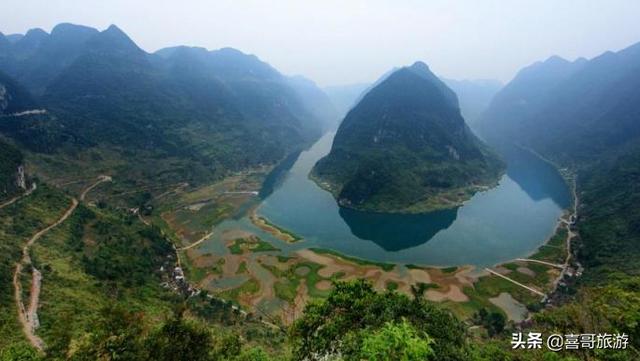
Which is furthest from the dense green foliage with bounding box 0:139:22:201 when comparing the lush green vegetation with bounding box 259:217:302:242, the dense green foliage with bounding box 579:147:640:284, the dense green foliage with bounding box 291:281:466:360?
the dense green foliage with bounding box 579:147:640:284

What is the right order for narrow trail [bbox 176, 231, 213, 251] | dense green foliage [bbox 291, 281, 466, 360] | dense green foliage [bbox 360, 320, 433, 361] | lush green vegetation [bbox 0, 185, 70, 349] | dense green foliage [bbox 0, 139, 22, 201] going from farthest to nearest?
narrow trail [bbox 176, 231, 213, 251], dense green foliage [bbox 0, 139, 22, 201], lush green vegetation [bbox 0, 185, 70, 349], dense green foliage [bbox 291, 281, 466, 360], dense green foliage [bbox 360, 320, 433, 361]

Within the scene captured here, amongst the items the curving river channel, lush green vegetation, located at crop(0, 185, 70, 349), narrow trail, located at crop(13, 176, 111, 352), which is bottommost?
the curving river channel

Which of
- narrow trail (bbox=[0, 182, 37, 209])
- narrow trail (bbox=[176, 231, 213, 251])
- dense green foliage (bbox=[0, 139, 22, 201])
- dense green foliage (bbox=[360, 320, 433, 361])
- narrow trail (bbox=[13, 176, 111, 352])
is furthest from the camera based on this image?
narrow trail (bbox=[176, 231, 213, 251])

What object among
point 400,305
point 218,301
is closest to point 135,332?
point 400,305

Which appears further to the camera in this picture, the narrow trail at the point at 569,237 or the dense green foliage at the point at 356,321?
the narrow trail at the point at 569,237

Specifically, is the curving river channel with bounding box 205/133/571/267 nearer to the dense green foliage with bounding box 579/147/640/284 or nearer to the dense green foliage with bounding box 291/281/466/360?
the dense green foliage with bounding box 579/147/640/284

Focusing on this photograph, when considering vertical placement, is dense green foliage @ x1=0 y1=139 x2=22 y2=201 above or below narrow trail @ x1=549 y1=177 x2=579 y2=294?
above

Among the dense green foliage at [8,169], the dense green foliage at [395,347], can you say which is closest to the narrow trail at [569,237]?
the dense green foliage at [395,347]

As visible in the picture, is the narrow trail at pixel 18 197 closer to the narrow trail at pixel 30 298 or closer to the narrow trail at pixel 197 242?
the narrow trail at pixel 30 298

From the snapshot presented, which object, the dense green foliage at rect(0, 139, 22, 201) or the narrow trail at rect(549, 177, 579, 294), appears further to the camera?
the dense green foliage at rect(0, 139, 22, 201)

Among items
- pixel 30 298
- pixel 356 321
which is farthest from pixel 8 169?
pixel 356 321

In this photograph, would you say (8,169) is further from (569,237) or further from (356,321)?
(569,237)
